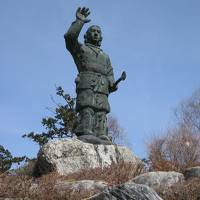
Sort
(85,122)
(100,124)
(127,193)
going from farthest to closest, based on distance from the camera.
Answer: (100,124), (85,122), (127,193)

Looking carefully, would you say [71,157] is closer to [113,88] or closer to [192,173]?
[113,88]

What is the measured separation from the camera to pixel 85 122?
11242 millimetres

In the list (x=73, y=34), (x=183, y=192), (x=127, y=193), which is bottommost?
(x=127, y=193)

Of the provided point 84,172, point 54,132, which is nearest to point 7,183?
point 84,172

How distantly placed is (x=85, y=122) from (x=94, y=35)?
225 centimetres

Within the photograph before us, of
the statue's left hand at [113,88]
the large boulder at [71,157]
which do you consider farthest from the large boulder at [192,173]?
the statue's left hand at [113,88]

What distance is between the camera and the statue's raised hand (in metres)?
11.5

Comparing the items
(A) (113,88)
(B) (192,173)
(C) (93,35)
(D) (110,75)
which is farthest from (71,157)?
(C) (93,35)

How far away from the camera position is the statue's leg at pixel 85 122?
1118 cm

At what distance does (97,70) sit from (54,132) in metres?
8.71

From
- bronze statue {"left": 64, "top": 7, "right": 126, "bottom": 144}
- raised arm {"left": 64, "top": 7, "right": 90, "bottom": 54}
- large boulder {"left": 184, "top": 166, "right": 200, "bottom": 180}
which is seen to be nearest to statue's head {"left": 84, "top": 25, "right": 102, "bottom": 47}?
bronze statue {"left": 64, "top": 7, "right": 126, "bottom": 144}

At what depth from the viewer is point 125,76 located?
11.5m

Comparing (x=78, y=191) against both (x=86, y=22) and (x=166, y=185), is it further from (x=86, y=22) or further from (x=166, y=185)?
(x=86, y=22)

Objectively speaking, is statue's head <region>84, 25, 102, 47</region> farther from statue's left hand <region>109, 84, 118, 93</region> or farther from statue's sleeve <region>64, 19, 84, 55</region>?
statue's left hand <region>109, 84, 118, 93</region>
